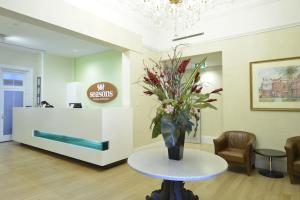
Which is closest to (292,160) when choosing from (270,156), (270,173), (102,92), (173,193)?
(270,156)

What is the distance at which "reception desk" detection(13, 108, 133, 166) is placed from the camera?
13.4 ft

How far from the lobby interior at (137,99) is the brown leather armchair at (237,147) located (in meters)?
0.19

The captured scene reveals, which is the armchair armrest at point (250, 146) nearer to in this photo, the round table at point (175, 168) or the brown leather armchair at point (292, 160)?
the brown leather armchair at point (292, 160)

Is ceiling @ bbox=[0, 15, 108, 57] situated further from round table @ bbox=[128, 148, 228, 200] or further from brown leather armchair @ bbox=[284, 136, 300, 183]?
brown leather armchair @ bbox=[284, 136, 300, 183]

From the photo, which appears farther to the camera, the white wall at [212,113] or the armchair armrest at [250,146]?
the white wall at [212,113]

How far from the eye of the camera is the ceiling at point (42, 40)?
5105 millimetres

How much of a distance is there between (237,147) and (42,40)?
6315 mm

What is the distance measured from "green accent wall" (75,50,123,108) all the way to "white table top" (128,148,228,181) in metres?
4.75

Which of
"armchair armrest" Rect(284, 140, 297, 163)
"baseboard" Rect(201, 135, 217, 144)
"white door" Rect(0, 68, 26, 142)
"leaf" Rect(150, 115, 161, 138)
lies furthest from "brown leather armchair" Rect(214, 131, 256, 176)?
"white door" Rect(0, 68, 26, 142)

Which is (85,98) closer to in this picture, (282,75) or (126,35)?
(126,35)

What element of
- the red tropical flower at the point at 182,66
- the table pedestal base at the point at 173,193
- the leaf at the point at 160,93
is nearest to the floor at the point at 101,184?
the table pedestal base at the point at 173,193

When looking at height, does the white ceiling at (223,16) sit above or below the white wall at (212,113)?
above

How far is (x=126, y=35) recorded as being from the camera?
475cm

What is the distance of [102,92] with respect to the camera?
7.18m
